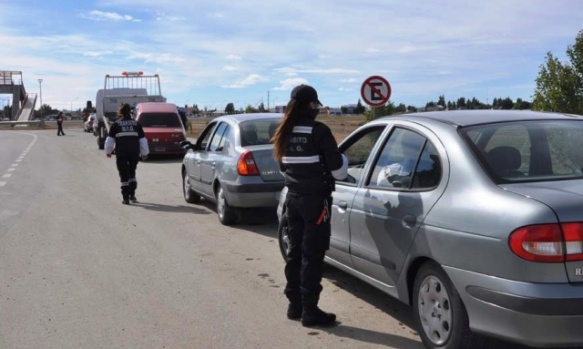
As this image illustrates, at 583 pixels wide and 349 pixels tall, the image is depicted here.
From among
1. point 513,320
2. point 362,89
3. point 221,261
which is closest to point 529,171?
point 513,320

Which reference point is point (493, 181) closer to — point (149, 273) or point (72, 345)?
point (72, 345)

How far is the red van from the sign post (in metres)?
9.02

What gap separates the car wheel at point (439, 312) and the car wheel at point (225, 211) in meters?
5.01

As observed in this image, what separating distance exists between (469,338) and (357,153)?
93.9 inches

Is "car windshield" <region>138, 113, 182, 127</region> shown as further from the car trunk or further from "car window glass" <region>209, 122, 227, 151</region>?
the car trunk

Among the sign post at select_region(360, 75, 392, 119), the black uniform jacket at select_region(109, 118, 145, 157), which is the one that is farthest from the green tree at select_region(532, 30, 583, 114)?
the black uniform jacket at select_region(109, 118, 145, 157)

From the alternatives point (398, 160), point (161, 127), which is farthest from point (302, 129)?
point (161, 127)

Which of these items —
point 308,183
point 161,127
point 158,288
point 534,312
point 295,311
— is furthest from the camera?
point 161,127

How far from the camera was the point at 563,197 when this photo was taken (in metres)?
3.52

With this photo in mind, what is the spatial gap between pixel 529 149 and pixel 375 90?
9494mm

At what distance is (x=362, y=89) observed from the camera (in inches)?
538

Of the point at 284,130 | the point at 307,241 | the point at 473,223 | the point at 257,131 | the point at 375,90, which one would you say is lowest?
the point at 307,241

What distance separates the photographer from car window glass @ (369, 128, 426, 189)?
15.1 feet

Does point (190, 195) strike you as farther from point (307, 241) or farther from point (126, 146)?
point (307, 241)
